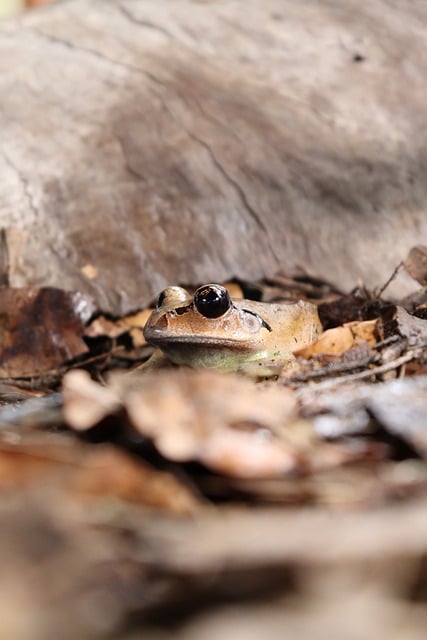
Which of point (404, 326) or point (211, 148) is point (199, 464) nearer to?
point (404, 326)

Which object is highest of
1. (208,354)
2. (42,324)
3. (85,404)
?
(85,404)

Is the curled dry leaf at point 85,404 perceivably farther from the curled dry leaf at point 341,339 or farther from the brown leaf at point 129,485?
the curled dry leaf at point 341,339

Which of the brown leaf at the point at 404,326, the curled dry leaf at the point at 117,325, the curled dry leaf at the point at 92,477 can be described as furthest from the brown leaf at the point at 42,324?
the curled dry leaf at the point at 92,477

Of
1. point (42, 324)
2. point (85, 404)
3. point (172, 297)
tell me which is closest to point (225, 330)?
point (172, 297)

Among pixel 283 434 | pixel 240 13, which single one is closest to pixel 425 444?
pixel 283 434

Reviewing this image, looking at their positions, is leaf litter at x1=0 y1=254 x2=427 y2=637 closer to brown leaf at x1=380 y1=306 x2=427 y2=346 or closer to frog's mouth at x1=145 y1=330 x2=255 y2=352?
brown leaf at x1=380 y1=306 x2=427 y2=346
